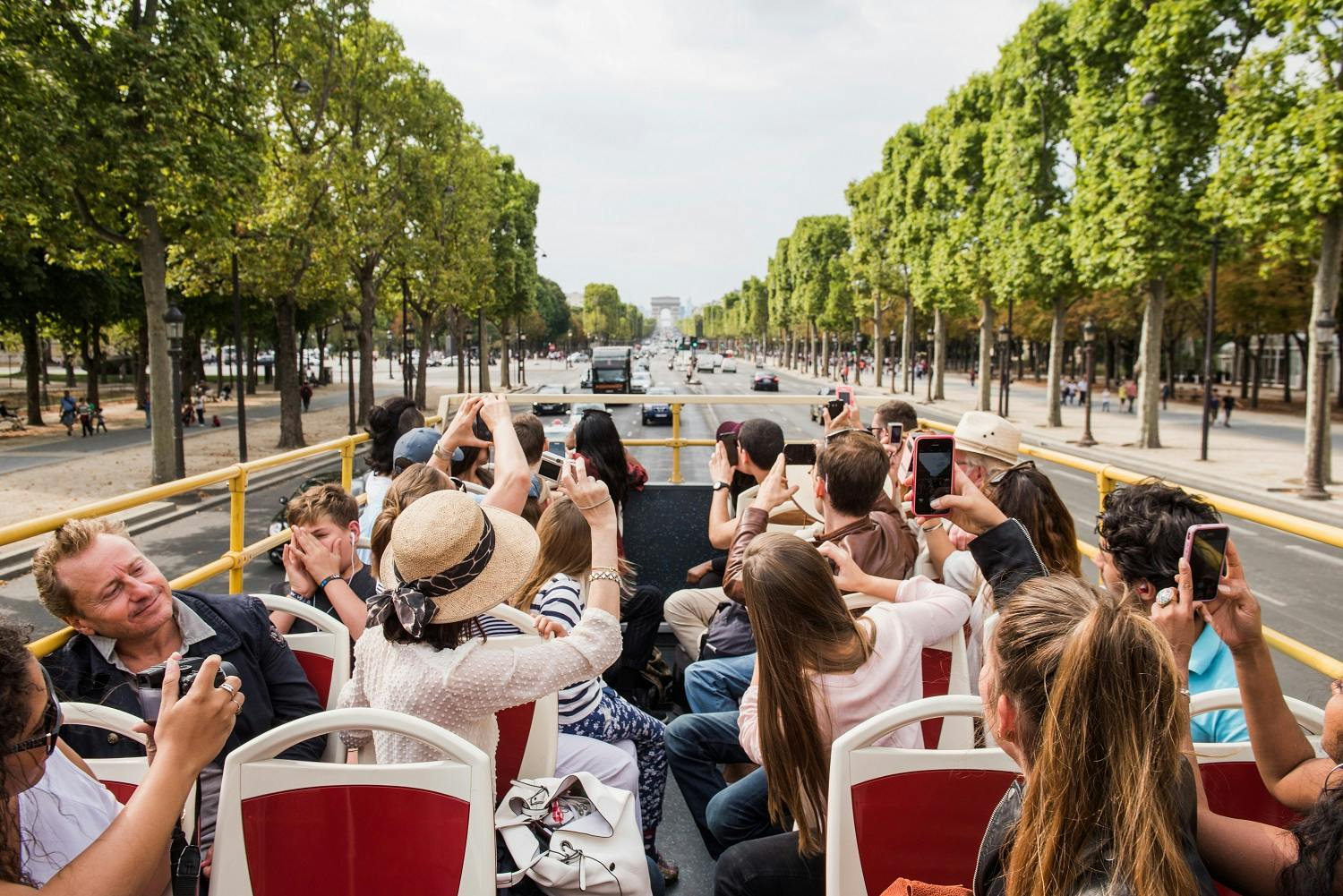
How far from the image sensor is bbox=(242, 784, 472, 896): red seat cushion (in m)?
2.09

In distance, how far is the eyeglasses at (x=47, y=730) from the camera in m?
1.61

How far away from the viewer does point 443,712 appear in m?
2.36

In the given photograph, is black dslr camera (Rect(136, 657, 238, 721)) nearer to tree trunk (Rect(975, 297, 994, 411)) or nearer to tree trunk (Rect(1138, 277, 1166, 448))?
tree trunk (Rect(1138, 277, 1166, 448))

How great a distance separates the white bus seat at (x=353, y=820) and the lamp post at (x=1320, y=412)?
67.4 feet

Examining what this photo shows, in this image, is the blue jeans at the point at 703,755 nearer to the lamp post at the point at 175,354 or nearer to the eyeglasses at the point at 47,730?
the eyeglasses at the point at 47,730

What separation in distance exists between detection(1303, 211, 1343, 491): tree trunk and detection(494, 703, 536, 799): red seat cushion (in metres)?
20.1

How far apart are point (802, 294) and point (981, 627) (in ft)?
273

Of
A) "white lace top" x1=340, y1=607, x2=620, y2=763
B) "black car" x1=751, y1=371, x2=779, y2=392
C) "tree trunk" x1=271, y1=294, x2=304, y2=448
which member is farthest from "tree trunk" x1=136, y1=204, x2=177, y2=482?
"black car" x1=751, y1=371, x2=779, y2=392

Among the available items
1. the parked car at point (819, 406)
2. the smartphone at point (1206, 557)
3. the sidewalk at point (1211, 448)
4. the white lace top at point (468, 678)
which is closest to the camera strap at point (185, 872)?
the white lace top at point (468, 678)

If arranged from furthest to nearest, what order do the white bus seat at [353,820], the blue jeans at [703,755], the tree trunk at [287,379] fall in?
the tree trunk at [287,379]
the blue jeans at [703,755]
the white bus seat at [353,820]

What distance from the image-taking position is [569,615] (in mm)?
3262

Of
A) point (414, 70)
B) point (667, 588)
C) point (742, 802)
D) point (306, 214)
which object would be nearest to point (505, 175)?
point (414, 70)

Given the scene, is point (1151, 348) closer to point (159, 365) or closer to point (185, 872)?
point (159, 365)

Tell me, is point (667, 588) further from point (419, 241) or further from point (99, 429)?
point (99, 429)
